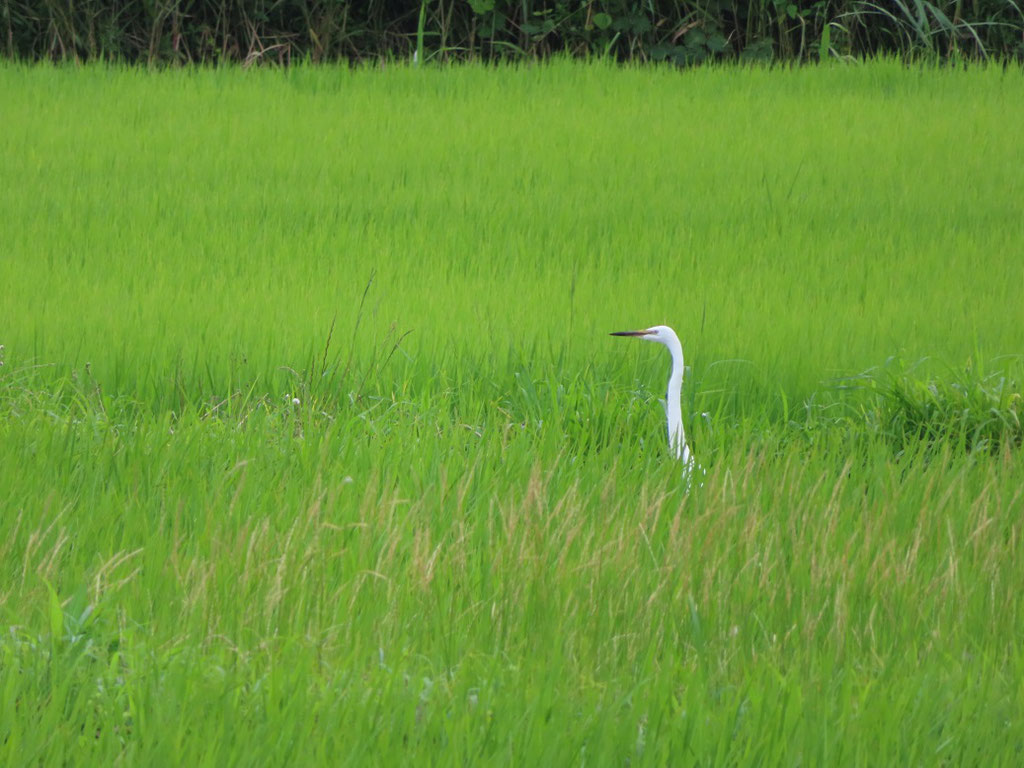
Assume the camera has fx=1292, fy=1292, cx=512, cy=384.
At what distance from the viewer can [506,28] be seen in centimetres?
1093

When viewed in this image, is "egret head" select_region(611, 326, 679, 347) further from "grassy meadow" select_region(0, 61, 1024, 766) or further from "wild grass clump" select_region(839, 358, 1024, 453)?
"wild grass clump" select_region(839, 358, 1024, 453)

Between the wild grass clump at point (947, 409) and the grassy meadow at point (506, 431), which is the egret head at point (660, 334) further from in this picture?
the wild grass clump at point (947, 409)

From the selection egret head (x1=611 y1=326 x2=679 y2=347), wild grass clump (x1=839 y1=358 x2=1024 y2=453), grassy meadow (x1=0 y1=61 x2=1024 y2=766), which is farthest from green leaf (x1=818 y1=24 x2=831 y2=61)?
egret head (x1=611 y1=326 x2=679 y2=347)

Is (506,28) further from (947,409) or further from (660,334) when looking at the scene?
(660,334)

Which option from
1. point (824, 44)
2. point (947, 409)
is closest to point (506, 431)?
point (947, 409)

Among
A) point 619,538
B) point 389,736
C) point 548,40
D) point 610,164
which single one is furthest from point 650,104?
point 389,736

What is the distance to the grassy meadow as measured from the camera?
2002mm

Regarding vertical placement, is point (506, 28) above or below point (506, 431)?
above

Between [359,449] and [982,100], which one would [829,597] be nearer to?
[359,449]

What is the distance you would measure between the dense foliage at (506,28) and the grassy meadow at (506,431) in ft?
6.95

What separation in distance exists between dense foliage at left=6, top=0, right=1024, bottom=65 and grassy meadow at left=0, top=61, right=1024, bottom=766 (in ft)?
6.95

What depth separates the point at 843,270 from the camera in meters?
5.41

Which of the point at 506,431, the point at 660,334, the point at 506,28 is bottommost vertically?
the point at 506,431

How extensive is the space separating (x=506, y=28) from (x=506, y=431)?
316 inches
